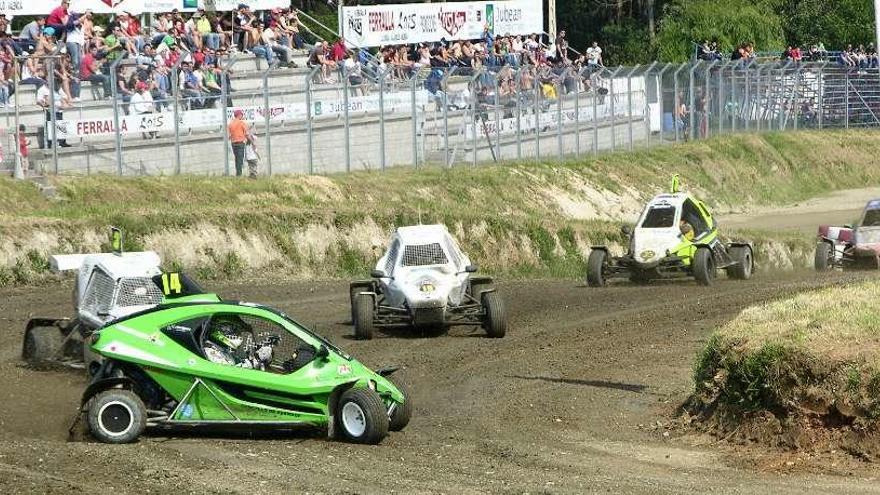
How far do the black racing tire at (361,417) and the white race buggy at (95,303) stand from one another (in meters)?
4.25

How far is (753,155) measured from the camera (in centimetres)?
4997

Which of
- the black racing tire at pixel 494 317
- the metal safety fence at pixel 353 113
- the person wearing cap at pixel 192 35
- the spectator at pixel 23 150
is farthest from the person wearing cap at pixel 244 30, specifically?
the black racing tire at pixel 494 317

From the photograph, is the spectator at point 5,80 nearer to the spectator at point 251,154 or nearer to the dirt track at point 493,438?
the spectator at point 251,154

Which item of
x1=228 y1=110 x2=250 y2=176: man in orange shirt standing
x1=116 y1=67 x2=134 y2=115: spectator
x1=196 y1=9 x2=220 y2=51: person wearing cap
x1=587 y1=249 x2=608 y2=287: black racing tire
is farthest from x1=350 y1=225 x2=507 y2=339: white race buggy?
x1=196 y1=9 x2=220 y2=51: person wearing cap

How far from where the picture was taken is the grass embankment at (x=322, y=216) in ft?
83.3

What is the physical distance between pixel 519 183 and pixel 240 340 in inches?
960

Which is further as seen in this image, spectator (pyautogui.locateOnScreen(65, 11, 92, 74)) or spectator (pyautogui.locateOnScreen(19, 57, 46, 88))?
spectator (pyautogui.locateOnScreen(65, 11, 92, 74))

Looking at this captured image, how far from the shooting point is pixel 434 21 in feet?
148

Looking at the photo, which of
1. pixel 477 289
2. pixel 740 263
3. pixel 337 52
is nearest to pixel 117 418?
pixel 477 289

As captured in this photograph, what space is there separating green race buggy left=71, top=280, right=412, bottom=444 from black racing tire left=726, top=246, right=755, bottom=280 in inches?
569

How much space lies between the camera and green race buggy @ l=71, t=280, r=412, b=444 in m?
12.7

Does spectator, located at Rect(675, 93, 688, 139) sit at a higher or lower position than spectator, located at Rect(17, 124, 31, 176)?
lower

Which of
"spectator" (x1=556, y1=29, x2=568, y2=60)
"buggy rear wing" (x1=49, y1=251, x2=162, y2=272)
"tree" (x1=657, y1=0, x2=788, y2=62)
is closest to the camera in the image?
"buggy rear wing" (x1=49, y1=251, x2=162, y2=272)

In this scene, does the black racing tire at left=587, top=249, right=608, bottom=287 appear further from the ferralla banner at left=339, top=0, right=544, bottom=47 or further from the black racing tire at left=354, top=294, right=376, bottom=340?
the ferralla banner at left=339, top=0, right=544, bottom=47
